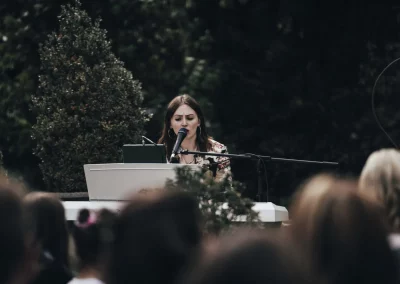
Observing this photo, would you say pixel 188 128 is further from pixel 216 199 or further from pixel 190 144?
pixel 216 199

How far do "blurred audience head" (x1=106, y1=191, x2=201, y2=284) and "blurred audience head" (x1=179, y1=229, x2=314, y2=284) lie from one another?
1.38ft

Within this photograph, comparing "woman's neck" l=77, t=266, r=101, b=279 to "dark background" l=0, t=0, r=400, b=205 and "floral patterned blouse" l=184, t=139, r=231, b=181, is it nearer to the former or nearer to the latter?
"floral patterned blouse" l=184, t=139, r=231, b=181

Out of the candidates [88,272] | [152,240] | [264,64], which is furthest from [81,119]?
[264,64]

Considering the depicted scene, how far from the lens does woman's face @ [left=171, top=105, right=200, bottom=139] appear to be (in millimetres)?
8773

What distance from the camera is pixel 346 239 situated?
8.70 feet

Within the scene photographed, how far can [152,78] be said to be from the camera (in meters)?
16.3

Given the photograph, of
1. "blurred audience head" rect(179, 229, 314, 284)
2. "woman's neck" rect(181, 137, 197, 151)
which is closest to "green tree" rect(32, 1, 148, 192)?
"woman's neck" rect(181, 137, 197, 151)

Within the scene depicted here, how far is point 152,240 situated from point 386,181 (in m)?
1.51

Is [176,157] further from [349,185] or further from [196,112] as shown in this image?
[349,185]

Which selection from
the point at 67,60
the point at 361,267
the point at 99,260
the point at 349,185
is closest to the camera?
the point at 361,267

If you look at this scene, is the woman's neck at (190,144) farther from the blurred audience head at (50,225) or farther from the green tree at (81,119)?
the blurred audience head at (50,225)

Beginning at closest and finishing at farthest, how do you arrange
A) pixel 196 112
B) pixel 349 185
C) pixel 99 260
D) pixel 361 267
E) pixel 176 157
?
pixel 361 267
pixel 349 185
pixel 99 260
pixel 176 157
pixel 196 112

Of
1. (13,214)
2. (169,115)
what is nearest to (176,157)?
(169,115)

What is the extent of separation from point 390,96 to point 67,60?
8.15 meters
